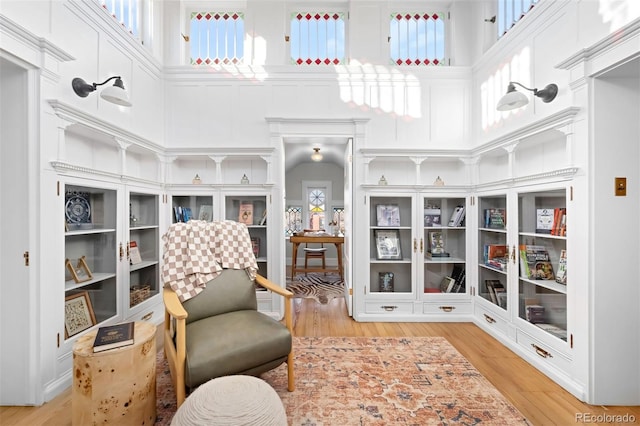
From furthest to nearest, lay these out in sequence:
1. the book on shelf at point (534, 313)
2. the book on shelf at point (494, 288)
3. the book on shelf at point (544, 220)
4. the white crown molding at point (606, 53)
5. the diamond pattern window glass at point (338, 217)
Result: the diamond pattern window glass at point (338, 217), the book on shelf at point (494, 288), the book on shelf at point (534, 313), the book on shelf at point (544, 220), the white crown molding at point (606, 53)

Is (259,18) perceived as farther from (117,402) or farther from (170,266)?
(117,402)

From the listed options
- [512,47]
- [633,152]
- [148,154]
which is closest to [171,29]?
[148,154]

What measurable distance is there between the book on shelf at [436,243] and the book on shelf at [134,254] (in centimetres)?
321

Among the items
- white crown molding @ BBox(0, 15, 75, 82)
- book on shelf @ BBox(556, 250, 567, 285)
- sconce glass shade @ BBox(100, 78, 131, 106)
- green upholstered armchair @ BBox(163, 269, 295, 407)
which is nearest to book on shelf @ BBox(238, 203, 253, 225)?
green upholstered armchair @ BBox(163, 269, 295, 407)

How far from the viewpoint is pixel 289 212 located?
23.0 ft

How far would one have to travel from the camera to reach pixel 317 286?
497 cm

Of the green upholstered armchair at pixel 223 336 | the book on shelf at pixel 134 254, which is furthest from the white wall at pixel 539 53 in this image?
the book on shelf at pixel 134 254

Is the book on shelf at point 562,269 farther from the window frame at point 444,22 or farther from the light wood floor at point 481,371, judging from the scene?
the window frame at point 444,22

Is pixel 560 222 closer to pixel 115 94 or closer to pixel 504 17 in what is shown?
Result: pixel 504 17

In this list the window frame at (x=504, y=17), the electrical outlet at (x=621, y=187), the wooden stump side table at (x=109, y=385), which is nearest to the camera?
the wooden stump side table at (x=109, y=385)

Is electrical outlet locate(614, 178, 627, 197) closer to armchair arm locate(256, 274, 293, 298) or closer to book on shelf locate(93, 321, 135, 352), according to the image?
armchair arm locate(256, 274, 293, 298)

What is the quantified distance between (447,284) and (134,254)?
347 cm

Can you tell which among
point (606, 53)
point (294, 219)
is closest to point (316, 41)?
point (606, 53)

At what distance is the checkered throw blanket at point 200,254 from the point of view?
2178mm
